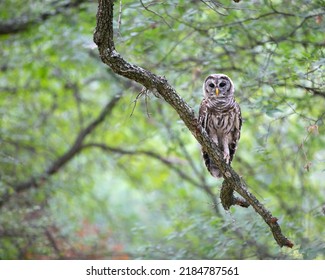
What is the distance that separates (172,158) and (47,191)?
2160 millimetres

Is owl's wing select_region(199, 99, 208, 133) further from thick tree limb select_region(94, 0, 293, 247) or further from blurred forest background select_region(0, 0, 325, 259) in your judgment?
thick tree limb select_region(94, 0, 293, 247)

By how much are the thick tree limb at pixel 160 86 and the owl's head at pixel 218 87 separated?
37.6 inches

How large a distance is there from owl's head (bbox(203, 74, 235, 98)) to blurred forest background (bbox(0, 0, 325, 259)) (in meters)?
0.36

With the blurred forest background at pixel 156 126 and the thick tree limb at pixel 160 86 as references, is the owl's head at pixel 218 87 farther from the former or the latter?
the thick tree limb at pixel 160 86

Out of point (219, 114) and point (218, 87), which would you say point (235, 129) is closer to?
point (219, 114)

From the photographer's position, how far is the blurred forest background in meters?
5.08

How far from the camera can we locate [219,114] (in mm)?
4461

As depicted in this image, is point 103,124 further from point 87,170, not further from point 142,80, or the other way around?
point 142,80

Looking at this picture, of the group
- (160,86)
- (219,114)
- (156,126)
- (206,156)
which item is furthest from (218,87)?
(156,126)

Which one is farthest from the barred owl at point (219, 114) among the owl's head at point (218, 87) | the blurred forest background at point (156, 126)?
the blurred forest background at point (156, 126)

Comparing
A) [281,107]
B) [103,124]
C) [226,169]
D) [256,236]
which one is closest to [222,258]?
[256,236]

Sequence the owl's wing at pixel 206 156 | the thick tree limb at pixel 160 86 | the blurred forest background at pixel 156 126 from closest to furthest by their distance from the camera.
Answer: the thick tree limb at pixel 160 86 < the owl's wing at pixel 206 156 < the blurred forest background at pixel 156 126

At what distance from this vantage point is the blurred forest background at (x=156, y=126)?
16.7 ft

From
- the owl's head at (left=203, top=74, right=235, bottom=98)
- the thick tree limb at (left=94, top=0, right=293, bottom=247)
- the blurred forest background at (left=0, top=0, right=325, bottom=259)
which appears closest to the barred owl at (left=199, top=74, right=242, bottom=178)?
the owl's head at (left=203, top=74, right=235, bottom=98)
